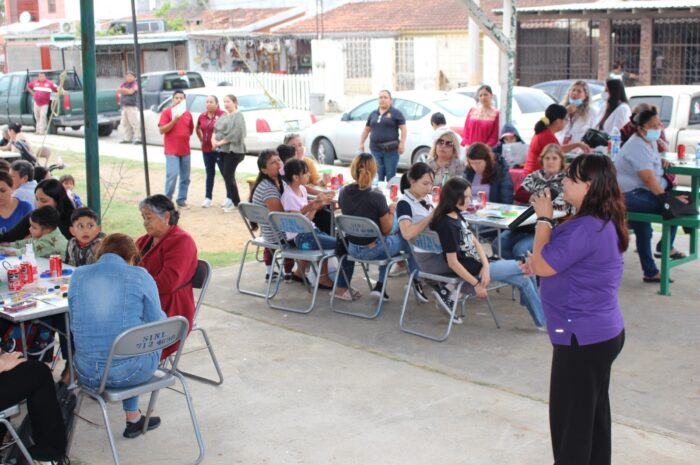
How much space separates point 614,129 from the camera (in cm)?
1017

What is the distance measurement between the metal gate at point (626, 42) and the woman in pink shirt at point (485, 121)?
15.0m

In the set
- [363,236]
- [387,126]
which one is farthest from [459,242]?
[387,126]

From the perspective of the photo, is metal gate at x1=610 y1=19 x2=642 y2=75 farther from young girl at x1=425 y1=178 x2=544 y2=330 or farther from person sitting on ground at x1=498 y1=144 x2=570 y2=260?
young girl at x1=425 y1=178 x2=544 y2=330

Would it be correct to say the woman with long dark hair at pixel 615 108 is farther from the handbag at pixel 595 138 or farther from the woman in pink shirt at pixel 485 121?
the woman in pink shirt at pixel 485 121

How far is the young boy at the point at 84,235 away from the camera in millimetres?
6043

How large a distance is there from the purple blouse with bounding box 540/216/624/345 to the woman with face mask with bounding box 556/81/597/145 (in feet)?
22.4

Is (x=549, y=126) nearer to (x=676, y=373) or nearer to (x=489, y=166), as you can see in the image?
(x=489, y=166)

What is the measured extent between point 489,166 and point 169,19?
37.1 metres

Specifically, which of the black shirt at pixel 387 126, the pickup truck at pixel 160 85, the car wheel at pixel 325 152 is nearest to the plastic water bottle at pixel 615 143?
the black shirt at pixel 387 126

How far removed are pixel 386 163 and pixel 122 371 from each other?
808 cm

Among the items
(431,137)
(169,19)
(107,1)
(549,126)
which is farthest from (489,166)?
(107,1)

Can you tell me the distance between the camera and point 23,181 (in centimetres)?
809

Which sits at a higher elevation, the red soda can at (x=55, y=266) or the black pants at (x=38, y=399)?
the red soda can at (x=55, y=266)

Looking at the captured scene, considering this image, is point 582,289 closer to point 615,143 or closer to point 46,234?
point 46,234
